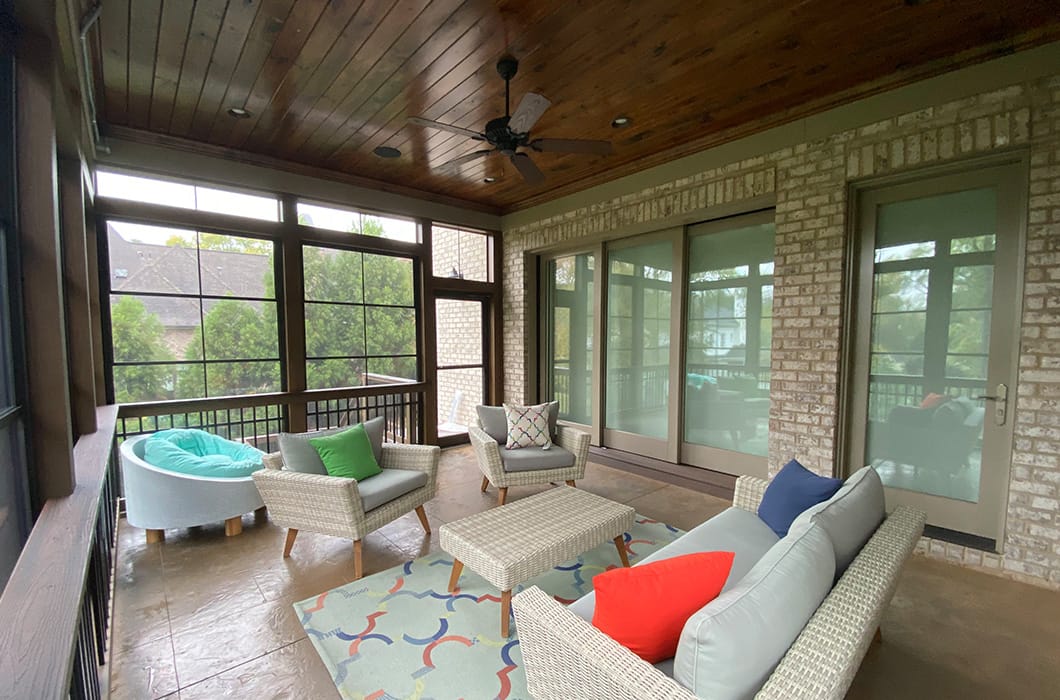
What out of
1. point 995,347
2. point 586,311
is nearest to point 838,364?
point 995,347

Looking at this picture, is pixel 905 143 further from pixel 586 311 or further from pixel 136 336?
pixel 136 336

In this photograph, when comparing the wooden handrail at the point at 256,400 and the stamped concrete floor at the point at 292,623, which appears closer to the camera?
the stamped concrete floor at the point at 292,623

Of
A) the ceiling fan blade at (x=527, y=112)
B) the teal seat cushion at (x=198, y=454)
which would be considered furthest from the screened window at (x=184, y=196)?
the ceiling fan blade at (x=527, y=112)

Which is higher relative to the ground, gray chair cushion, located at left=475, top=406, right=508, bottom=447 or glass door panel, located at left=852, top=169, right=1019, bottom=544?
glass door panel, located at left=852, top=169, right=1019, bottom=544

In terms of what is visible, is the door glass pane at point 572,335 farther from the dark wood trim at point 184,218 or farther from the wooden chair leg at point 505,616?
the wooden chair leg at point 505,616

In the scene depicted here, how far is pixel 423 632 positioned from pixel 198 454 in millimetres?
2475

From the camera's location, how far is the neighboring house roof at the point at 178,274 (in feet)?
11.3

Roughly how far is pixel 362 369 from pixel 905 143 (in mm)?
4755

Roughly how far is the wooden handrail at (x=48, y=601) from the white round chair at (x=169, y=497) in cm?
129

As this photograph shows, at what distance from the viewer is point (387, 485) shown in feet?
9.09

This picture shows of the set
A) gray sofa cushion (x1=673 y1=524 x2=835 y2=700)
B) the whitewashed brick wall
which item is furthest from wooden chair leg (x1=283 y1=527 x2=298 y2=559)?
the whitewashed brick wall

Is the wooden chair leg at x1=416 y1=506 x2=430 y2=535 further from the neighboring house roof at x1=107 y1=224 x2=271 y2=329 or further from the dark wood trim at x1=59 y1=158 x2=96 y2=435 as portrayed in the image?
the neighboring house roof at x1=107 y1=224 x2=271 y2=329

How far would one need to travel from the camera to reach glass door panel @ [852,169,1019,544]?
2.62 m

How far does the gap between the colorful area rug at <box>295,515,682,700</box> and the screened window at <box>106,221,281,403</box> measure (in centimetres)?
246
